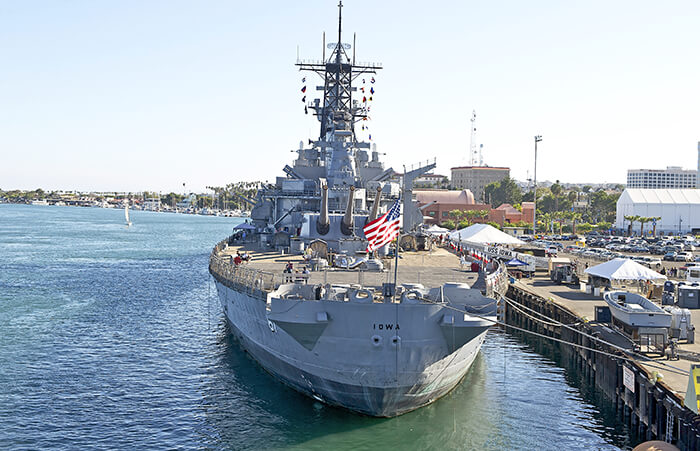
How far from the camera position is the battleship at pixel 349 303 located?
17125 millimetres

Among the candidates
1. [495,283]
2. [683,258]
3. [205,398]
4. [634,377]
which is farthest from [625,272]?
[683,258]

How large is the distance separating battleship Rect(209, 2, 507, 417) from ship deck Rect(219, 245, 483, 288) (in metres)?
0.05

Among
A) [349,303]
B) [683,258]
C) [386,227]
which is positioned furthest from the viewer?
[683,258]

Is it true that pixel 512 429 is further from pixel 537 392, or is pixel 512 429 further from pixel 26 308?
pixel 26 308

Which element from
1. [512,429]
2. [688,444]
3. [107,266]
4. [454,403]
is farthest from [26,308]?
[688,444]

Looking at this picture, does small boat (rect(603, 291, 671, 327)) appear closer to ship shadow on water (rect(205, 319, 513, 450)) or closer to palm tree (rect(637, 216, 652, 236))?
ship shadow on water (rect(205, 319, 513, 450))

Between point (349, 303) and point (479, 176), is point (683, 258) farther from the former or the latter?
point (479, 176)

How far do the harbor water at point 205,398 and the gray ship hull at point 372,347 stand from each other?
106 cm

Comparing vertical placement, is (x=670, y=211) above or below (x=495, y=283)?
above

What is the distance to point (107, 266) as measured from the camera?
55875 mm

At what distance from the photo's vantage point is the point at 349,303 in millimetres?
16953

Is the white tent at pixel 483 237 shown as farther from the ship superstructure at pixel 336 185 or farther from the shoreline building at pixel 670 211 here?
the shoreline building at pixel 670 211

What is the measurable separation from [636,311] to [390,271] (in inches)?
326

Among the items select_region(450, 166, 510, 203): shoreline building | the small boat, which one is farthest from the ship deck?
select_region(450, 166, 510, 203): shoreline building
